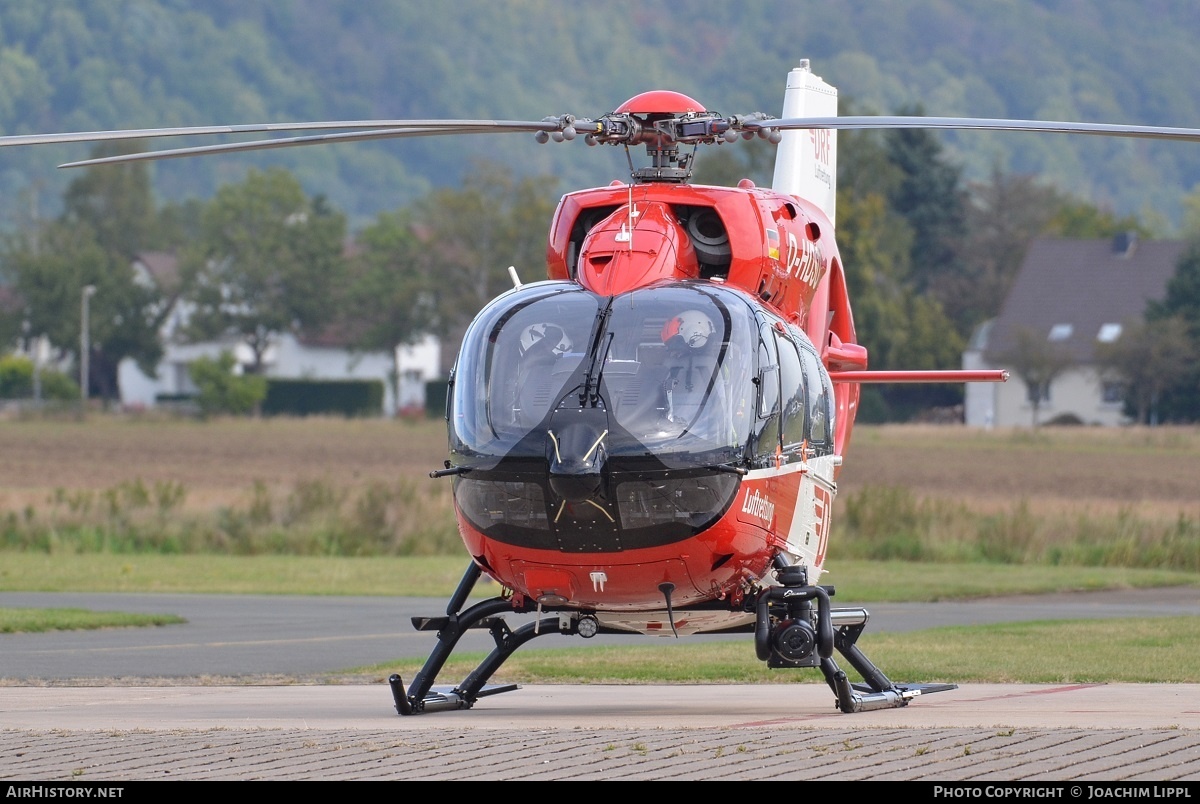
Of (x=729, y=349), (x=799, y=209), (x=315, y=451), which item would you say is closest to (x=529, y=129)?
(x=729, y=349)

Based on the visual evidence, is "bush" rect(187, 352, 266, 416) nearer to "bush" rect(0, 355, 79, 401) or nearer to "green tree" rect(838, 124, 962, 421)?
"bush" rect(0, 355, 79, 401)

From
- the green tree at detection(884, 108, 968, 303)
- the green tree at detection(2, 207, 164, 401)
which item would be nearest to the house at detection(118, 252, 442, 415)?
the green tree at detection(2, 207, 164, 401)

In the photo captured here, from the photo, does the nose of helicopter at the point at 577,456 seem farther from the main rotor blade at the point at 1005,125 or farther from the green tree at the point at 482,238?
the green tree at the point at 482,238

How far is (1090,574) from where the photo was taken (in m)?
26.2

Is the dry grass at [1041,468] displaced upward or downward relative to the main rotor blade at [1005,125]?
downward

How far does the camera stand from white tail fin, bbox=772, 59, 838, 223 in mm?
15812

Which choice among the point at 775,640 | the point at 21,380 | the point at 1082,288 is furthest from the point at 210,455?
the point at 1082,288

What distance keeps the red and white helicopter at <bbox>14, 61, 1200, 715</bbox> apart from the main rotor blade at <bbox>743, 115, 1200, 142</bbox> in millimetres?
27

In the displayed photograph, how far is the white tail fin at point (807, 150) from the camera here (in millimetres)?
15812

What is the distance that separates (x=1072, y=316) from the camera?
86.9 m

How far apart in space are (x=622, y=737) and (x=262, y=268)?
3796 inches

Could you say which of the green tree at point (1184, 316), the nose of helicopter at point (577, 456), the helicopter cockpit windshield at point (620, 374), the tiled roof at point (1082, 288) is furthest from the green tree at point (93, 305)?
the nose of helicopter at point (577, 456)

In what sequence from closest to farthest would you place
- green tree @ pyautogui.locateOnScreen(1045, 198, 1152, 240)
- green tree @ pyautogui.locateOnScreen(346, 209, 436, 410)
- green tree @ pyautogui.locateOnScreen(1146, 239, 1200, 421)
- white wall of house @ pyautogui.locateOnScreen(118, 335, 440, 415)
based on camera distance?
green tree @ pyautogui.locateOnScreen(1146, 239, 1200, 421) → green tree @ pyautogui.locateOnScreen(346, 209, 436, 410) → white wall of house @ pyautogui.locateOnScreen(118, 335, 440, 415) → green tree @ pyautogui.locateOnScreen(1045, 198, 1152, 240)

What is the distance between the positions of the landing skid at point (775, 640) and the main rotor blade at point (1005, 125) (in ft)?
8.44
